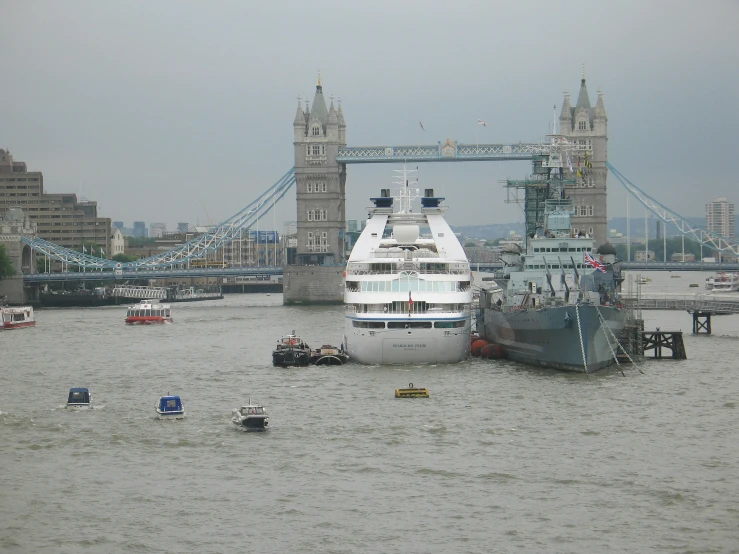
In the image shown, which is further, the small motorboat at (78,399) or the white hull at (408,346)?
the white hull at (408,346)

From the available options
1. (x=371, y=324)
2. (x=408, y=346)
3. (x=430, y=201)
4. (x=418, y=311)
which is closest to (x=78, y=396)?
(x=371, y=324)

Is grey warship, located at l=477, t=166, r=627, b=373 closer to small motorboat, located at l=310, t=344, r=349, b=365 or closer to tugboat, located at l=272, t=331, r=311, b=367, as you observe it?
small motorboat, located at l=310, t=344, r=349, b=365

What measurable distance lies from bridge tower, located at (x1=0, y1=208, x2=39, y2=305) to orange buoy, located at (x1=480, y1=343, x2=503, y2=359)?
76.7 metres

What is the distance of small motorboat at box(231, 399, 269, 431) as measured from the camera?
3850cm

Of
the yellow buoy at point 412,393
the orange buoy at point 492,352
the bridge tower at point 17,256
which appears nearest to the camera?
the yellow buoy at point 412,393

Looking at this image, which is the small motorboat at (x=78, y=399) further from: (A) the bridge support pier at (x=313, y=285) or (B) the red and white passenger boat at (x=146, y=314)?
(A) the bridge support pier at (x=313, y=285)

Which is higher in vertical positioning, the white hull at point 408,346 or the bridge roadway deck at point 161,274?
the bridge roadway deck at point 161,274

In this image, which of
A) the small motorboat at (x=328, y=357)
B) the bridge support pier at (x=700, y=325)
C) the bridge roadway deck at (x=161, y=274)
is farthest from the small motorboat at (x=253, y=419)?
the bridge roadway deck at (x=161, y=274)

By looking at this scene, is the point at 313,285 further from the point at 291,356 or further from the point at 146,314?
the point at 291,356

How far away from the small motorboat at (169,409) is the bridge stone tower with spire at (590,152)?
97.5 meters

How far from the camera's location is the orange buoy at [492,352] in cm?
6194

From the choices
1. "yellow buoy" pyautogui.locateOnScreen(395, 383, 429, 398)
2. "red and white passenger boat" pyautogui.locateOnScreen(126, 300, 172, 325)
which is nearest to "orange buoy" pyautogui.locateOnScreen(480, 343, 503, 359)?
"yellow buoy" pyautogui.locateOnScreen(395, 383, 429, 398)

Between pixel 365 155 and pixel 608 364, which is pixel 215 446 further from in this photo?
pixel 365 155

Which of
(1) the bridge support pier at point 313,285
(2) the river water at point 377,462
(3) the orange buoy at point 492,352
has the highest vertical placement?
(1) the bridge support pier at point 313,285
